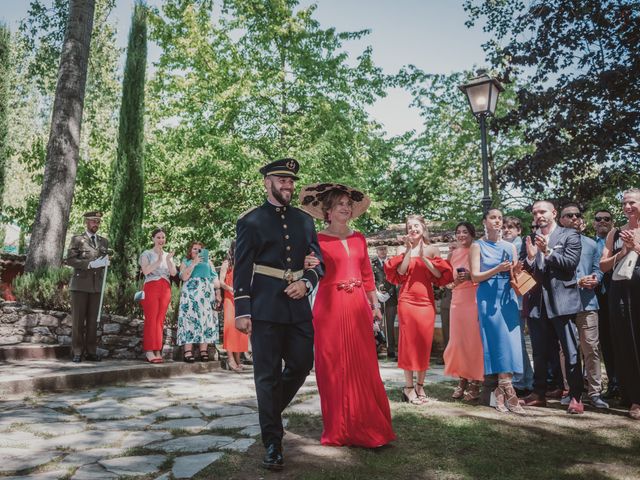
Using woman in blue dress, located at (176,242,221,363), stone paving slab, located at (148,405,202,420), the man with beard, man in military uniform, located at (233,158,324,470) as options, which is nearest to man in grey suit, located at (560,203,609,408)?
the man with beard

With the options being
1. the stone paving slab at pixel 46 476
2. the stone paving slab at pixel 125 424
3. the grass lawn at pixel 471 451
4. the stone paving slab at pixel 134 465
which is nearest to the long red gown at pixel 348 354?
the grass lawn at pixel 471 451

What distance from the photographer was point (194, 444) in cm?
411

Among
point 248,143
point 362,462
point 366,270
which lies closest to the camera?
point 362,462

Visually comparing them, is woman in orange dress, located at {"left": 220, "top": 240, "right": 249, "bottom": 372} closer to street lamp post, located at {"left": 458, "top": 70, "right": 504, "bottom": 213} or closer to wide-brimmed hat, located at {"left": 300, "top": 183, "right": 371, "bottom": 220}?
wide-brimmed hat, located at {"left": 300, "top": 183, "right": 371, "bottom": 220}

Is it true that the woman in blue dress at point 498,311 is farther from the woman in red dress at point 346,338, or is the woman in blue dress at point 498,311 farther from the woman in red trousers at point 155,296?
the woman in red trousers at point 155,296

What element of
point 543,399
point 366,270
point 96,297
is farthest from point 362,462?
point 96,297

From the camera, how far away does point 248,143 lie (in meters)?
17.8

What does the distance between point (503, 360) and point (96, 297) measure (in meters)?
6.10

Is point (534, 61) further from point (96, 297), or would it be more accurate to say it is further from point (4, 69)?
point (4, 69)

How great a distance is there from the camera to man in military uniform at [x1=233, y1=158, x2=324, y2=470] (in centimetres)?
377

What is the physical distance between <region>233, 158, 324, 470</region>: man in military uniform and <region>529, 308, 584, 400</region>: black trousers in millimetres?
2838

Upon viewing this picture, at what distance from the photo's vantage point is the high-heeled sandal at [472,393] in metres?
5.90

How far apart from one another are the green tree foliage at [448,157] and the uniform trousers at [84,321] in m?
18.1

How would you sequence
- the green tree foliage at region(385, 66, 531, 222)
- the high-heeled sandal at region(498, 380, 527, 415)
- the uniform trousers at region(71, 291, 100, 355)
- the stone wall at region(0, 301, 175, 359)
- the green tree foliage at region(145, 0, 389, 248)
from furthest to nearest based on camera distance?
1. the green tree foliage at region(385, 66, 531, 222)
2. the green tree foliage at region(145, 0, 389, 248)
3. the stone wall at region(0, 301, 175, 359)
4. the uniform trousers at region(71, 291, 100, 355)
5. the high-heeled sandal at region(498, 380, 527, 415)
